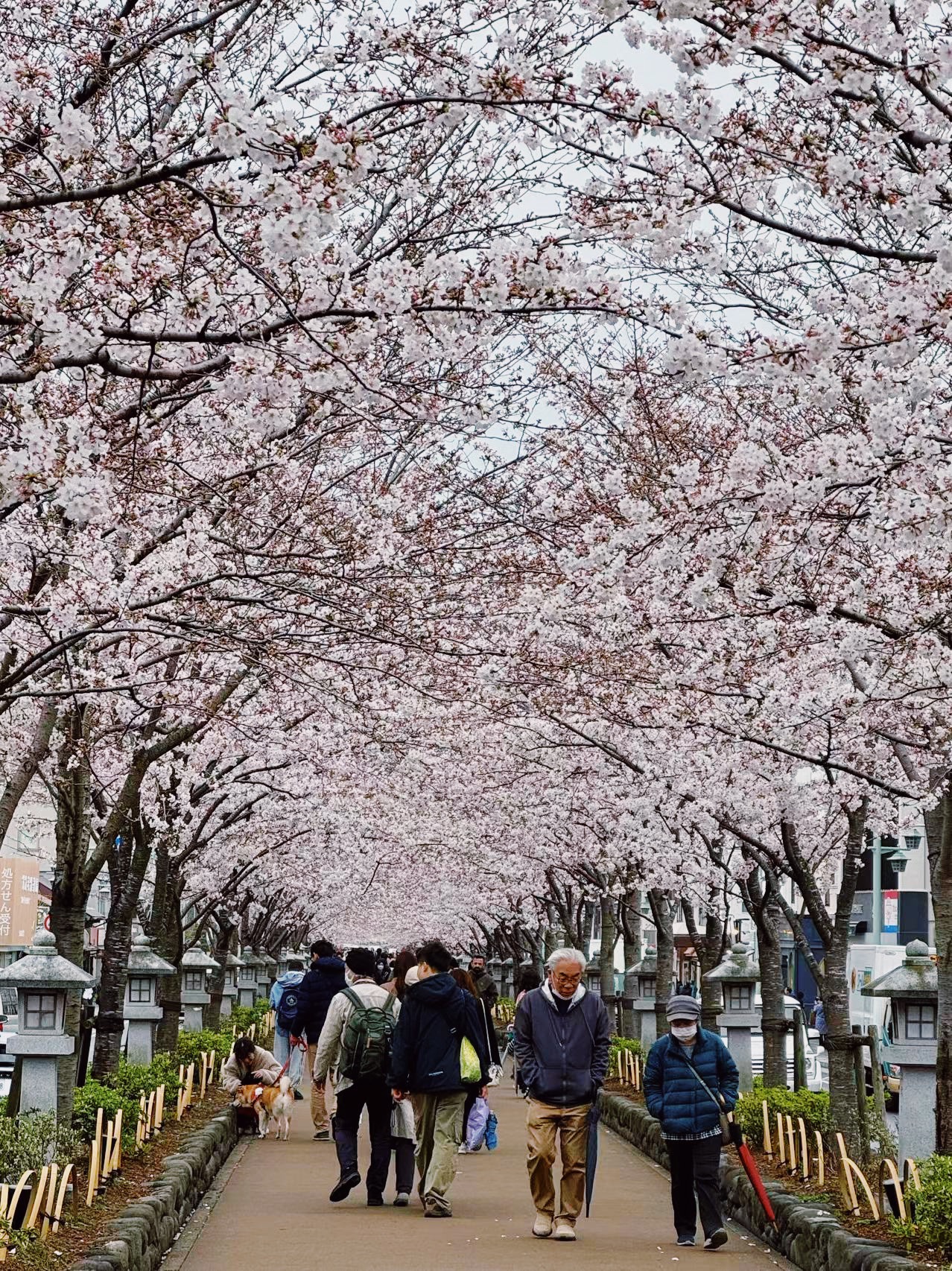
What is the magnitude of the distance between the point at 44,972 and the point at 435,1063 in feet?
8.84

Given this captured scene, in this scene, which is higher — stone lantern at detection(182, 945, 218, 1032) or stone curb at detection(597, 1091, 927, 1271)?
stone lantern at detection(182, 945, 218, 1032)

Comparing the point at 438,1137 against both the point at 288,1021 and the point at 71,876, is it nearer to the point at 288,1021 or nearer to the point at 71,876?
the point at 71,876

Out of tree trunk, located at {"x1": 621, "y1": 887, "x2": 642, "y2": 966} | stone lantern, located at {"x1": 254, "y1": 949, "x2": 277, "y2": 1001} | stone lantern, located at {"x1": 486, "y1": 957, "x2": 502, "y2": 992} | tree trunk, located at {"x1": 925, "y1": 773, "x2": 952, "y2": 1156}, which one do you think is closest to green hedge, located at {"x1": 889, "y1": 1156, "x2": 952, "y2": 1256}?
tree trunk, located at {"x1": 925, "y1": 773, "x2": 952, "y2": 1156}

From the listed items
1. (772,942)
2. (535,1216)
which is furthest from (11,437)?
(772,942)

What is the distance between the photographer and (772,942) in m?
15.7

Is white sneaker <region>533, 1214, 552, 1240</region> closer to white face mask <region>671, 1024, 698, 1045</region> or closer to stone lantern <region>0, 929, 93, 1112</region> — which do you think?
white face mask <region>671, 1024, 698, 1045</region>

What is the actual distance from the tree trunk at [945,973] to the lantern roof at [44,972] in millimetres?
5488

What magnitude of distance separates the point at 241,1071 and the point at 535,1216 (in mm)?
6768

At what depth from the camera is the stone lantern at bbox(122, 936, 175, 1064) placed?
52.8 ft

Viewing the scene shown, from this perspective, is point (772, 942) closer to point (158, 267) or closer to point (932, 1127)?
point (932, 1127)

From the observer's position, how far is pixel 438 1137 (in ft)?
33.6

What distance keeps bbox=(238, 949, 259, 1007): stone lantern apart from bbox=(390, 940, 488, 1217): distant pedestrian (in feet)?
94.4

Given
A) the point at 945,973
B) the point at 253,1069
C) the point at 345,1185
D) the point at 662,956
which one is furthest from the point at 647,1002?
the point at 945,973

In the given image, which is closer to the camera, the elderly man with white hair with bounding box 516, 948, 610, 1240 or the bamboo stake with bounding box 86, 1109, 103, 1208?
the bamboo stake with bounding box 86, 1109, 103, 1208
